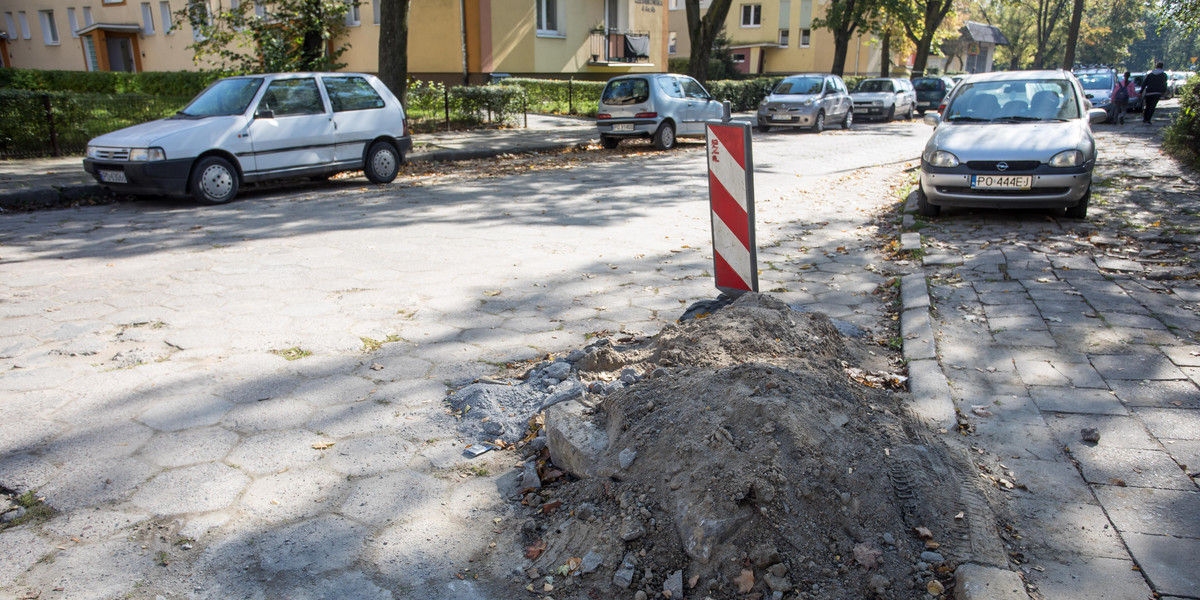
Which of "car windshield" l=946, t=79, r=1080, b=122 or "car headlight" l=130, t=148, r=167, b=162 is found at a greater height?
"car windshield" l=946, t=79, r=1080, b=122

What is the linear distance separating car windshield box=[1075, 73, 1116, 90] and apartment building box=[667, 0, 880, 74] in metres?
24.1

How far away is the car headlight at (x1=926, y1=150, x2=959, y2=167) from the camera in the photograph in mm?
8648

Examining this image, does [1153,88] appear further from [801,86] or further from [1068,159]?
[1068,159]

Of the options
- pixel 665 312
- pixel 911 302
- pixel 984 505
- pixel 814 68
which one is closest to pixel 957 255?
pixel 911 302

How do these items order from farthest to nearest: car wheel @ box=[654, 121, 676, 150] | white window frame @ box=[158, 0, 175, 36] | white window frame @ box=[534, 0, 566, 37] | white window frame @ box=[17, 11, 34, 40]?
white window frame @ box=[17, 11, 34, 40] → white window frame @ box=[158, 0, 175, 36] → white window frame @ box=[534, 0, 566, 37] → car wheel @ box=[654, 121, 676, 150]

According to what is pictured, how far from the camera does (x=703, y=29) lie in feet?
77.0

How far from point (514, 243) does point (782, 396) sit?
17.8 feet

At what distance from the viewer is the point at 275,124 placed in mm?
10875

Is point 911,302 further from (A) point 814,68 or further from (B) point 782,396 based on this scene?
(A) point 814,68

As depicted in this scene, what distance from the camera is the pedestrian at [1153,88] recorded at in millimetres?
24266

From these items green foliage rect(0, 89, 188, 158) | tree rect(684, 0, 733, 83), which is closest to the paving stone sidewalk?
green foliage rect(0, 89, 188, 158)

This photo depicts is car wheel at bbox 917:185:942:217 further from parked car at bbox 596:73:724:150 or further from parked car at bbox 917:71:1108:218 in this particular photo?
parked car at bbox 596:73:724:150

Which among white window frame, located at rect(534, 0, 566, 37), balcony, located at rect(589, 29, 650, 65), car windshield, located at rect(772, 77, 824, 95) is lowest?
car windshield, located at rect(772, 77, 824, 95)

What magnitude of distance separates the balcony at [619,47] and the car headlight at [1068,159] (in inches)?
1023
